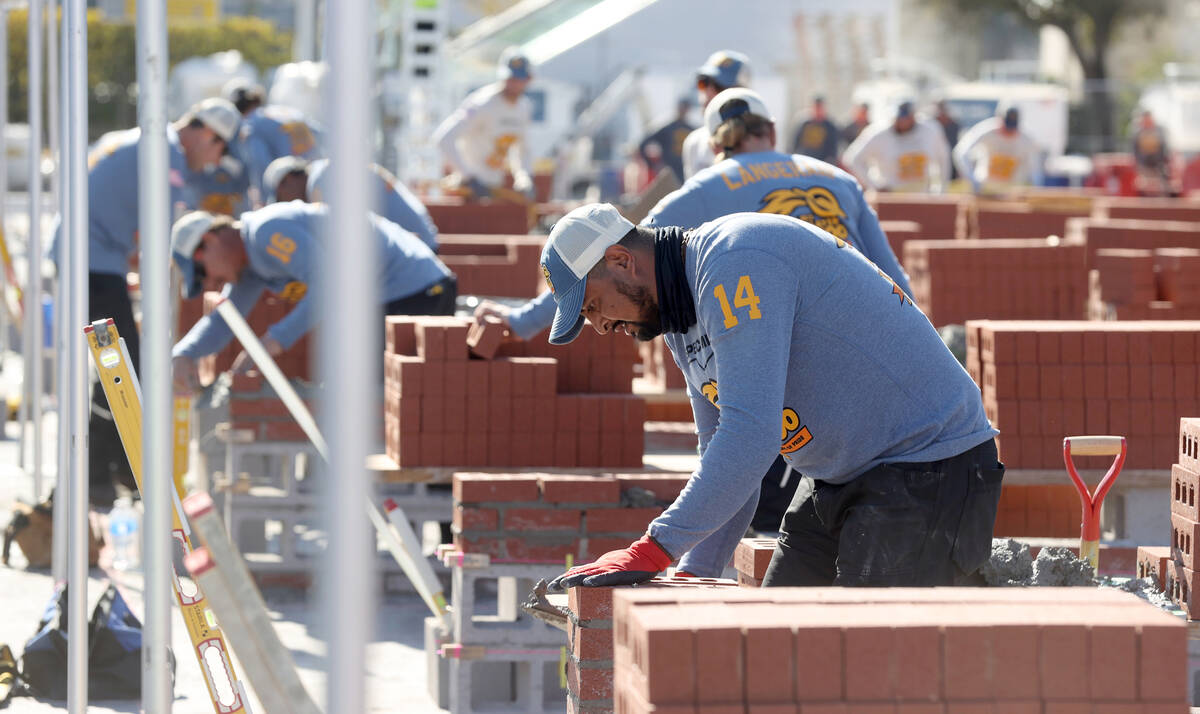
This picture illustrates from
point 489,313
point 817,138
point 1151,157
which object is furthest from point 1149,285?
point 1151,157

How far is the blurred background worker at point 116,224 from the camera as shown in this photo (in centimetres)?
883

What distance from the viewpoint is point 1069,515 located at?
7.39m

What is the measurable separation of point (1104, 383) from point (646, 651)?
4159 millimetres

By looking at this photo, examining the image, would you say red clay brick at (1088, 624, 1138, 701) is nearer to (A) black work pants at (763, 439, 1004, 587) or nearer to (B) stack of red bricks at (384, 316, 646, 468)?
(A) black work pants at (763, 439, 1004, 587)

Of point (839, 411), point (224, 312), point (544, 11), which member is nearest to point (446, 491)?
point (224, 312)

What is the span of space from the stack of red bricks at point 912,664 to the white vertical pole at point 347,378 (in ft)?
2.89

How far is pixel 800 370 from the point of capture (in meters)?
3.73

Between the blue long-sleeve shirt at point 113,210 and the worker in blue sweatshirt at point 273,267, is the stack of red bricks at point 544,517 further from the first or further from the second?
the blue long-sleeve shirt at point 113,210

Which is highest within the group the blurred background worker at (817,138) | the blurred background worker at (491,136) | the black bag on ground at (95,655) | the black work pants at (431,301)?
the blurred background worker at (817,138)

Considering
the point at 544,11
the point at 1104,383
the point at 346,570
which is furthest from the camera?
the point at 544,11

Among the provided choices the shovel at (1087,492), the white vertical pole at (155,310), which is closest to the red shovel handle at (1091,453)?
the shovel at (1087,492)

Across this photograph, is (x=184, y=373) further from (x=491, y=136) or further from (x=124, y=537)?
(x=491, y=136)

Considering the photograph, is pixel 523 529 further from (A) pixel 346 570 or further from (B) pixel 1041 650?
(A) pixel 346 570

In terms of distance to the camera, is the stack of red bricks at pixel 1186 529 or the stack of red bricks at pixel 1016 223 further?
the stack of red bricks at pixel 1016 223
